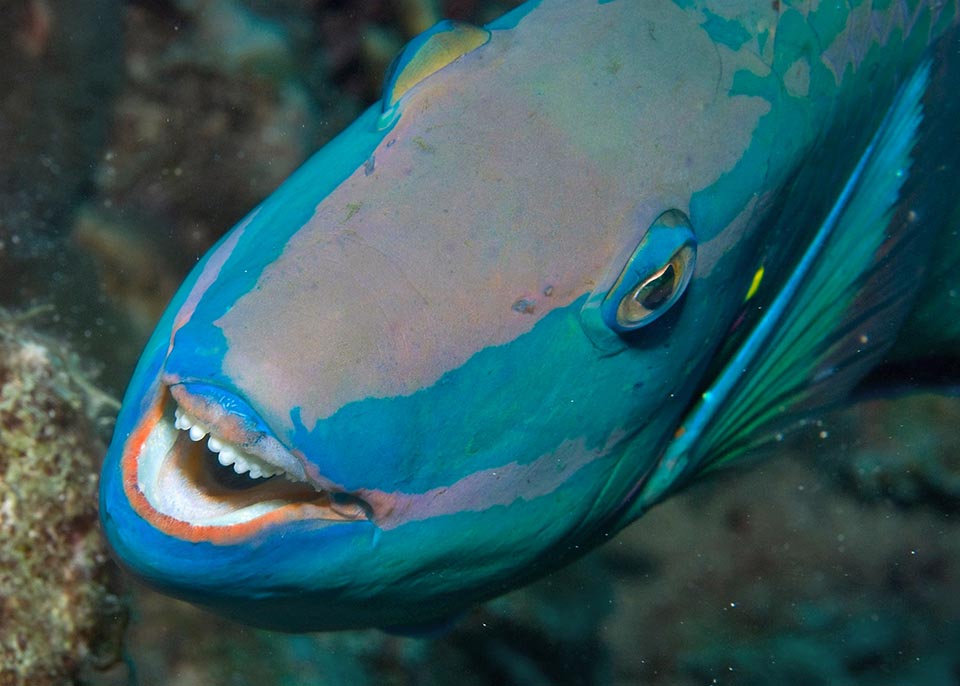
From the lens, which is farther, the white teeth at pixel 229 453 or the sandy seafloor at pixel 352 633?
the sandy seafloor at pixel 352 633

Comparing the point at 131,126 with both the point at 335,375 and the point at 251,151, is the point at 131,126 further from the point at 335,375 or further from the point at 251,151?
the point at 335,375

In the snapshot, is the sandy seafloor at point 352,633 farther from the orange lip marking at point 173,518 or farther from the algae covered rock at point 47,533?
the orange lip marking at point 173,518

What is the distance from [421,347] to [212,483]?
0.43 m

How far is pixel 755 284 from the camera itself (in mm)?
1919

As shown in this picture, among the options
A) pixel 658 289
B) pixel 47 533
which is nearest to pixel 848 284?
pixel 658 289

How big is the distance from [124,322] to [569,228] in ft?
7.84

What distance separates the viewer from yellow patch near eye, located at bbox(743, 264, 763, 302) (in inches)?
74.9

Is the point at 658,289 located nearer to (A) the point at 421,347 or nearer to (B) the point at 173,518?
(A) the point at 421,347

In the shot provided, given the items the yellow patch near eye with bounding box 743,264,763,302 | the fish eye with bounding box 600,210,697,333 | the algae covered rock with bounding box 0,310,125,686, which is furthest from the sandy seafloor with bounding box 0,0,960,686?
the fish eye with bounding box 600,210,697,333

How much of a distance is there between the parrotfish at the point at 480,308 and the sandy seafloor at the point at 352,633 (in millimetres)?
1155

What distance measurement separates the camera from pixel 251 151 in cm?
311

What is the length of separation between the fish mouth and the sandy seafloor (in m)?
1.77

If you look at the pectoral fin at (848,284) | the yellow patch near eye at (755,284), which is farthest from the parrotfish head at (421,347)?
the pectoral fin at (848,284)

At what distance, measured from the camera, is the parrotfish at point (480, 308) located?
1291 mm
